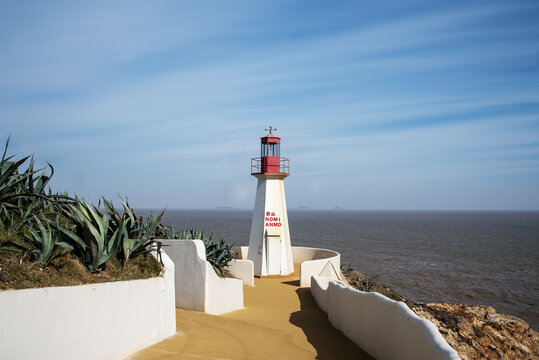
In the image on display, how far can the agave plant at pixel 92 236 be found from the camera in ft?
22.0

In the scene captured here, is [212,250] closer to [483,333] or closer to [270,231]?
[270,231]

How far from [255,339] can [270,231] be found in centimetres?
1228

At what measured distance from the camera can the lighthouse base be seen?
2015 centimetres

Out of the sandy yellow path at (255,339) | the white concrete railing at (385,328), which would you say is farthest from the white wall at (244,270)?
the white concrete railing at (385,328)

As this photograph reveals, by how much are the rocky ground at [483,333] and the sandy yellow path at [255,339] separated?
398 centimetres

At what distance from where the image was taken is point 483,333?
13812 mm

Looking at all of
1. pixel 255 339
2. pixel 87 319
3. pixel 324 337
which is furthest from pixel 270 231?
pixel 87 319

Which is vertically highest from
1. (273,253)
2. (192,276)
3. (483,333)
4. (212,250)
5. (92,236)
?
(92,236)

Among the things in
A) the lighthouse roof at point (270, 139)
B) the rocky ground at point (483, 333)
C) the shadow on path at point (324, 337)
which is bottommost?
the rocky ground at point (483, 333)

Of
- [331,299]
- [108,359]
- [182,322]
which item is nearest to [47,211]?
[182,322]

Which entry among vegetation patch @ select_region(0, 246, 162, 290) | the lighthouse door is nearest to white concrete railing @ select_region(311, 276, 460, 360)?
vegetation patch @ select_region(0, 246, 162, 290)

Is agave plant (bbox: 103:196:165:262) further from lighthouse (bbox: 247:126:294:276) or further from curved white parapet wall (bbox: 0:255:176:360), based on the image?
lighthouse (bbox: 247:126:294:276)

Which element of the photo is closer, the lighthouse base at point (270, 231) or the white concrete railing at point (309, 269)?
the white concrete railing at point (309, 269)

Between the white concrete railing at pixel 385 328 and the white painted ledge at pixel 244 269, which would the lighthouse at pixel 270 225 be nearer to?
the white painted ledge at pixel 244 269
